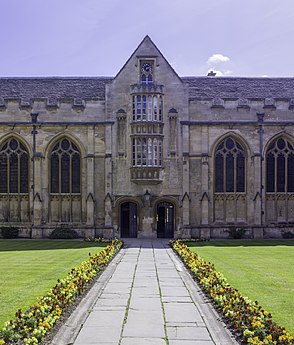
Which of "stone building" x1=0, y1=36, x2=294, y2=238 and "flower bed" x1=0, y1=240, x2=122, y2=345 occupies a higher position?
"stone building" x1=0, y1=36, x2=294, y2=238

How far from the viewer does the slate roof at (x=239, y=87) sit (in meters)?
37.7

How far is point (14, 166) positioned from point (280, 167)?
2048 centimetres

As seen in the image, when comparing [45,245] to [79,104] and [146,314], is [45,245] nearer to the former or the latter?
[79,104]

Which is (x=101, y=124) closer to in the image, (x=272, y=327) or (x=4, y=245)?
(x=4, y=245)

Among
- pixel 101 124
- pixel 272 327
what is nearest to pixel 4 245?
pixel 101 124

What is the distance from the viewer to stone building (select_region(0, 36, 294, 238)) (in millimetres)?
34531

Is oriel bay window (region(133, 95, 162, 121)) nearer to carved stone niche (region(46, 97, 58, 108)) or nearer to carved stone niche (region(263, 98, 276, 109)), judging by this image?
carved stone niche (region(46, 97, 58, 108))

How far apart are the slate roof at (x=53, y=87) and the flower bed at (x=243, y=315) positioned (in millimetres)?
24812

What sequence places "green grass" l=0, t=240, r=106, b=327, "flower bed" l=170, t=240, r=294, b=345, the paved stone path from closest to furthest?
"flower bed" l=170, t=240, r=294, b=345, the paved stone path, "green grass" l=0, t=240, r=106, b=327

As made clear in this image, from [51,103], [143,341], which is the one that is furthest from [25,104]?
[143,341]

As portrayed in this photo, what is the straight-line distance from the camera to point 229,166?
3541 centimetres

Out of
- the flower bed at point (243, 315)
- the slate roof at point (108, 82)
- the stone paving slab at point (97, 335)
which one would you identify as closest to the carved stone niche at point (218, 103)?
the slate roof at point (108, 82)

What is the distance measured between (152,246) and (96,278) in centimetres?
1233

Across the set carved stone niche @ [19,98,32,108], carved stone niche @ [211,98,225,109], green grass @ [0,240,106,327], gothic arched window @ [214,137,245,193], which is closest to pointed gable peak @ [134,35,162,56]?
carved stone niche @ [211,98,225,109]
